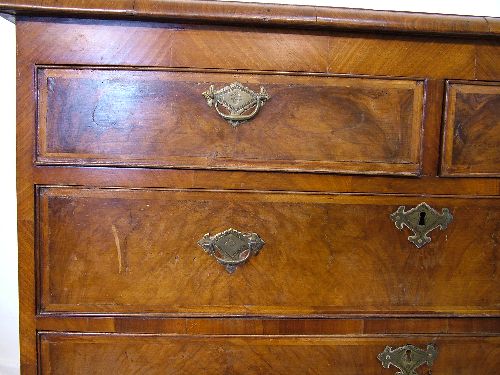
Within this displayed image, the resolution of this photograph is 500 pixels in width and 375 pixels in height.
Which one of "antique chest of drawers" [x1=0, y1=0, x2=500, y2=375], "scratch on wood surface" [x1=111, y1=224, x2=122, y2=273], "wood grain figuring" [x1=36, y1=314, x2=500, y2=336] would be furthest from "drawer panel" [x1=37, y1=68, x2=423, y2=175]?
"wood grain figuring" [x1=36, y1=314, x2=500, y2=336]

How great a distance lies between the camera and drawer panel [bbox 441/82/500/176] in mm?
908

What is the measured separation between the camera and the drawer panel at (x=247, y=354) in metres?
0.94

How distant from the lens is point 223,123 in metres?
0.89

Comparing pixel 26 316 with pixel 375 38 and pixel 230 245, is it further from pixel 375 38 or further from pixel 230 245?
pixel 375 38

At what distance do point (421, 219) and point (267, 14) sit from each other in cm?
47

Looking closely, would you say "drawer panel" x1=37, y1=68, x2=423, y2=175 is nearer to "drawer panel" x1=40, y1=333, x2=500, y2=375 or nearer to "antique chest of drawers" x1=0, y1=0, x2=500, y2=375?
"antique chest of drawers" x1=0, y1=0, x2=500, y2=375

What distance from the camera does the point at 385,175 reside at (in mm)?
914

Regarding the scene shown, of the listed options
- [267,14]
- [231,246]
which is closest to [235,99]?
[267,14]

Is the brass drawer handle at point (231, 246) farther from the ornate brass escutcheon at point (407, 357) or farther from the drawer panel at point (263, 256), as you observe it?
the ornate brass escutcheon at point (407, 357)

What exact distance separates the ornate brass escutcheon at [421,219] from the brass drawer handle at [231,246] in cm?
27

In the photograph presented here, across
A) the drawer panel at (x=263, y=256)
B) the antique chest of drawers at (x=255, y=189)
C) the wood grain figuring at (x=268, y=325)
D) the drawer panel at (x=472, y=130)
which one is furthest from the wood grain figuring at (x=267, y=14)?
the wood grain figuring at (x=268, y=325)

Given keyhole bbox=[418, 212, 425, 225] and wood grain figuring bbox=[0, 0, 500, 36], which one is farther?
keyhole bbox=[418, 212, 425, 225]

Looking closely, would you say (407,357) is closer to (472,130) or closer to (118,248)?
(472,130)

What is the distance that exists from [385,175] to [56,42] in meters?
0.64
